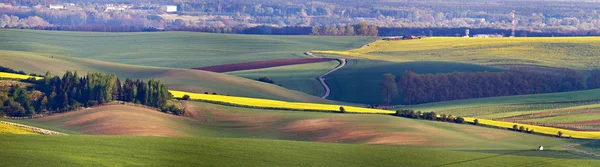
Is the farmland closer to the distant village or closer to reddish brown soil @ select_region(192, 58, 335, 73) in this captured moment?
reddish brown soil @ select_region(192, 58, 335, 73)

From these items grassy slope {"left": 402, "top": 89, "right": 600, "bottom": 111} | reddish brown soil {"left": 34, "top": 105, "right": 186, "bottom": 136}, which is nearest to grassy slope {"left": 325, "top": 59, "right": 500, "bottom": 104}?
grassy slope {"left": 402, "top": 89, "right": 600, "bottom": 111}

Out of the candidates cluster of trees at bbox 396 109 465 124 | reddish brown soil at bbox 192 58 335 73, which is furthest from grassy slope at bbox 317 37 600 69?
cluster of trees at bbox 396 109 465 124

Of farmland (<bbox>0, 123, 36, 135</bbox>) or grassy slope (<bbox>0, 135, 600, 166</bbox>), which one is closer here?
grassy slope (<bbox>0, 135, 600, 166</bbox>)

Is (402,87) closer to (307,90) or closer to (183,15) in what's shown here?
(307,90)

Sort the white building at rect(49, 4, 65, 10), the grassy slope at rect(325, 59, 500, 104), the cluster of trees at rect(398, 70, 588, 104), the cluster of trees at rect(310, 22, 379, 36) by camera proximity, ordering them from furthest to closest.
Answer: the white building at rect(49, 4, 65, 10) → the cluster of trees at rect(310, 22, 379, 36) → the grassy slope at rect(325, 59, 500, 104) → the cluster of trees at rect(398, 70, 588, 104)

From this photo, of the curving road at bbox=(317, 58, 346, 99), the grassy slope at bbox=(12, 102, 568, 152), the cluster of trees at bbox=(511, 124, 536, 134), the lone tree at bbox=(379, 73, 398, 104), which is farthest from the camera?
the curving road at bbox=(317, 58, 346, 99)

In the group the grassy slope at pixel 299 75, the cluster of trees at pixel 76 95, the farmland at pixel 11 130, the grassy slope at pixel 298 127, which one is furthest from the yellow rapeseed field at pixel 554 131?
the grassy slope at pixel 299 75

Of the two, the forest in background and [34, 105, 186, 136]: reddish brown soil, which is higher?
[34, 105, 186, 136]: reddish brown soil

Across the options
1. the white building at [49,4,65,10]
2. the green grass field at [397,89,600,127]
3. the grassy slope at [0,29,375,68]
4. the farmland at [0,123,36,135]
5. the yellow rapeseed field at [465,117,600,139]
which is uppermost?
the farmland at [0,123,36,135]
